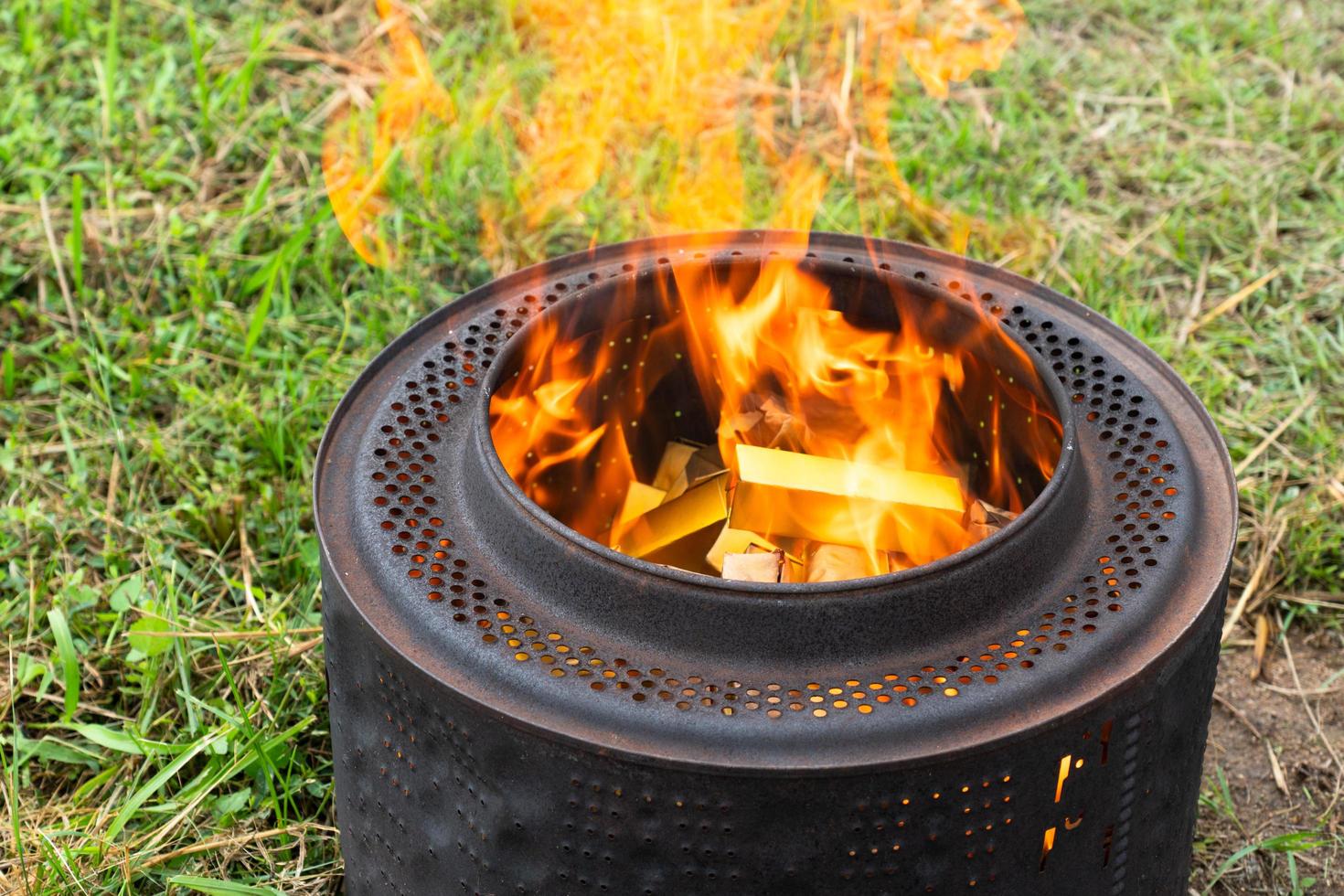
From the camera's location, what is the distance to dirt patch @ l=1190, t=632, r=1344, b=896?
2.72m

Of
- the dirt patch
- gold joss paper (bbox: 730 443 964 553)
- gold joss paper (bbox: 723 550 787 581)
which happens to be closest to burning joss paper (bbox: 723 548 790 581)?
gold joss paper (bbox: 723 550 787 581)

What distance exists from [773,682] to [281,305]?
248 centimetres

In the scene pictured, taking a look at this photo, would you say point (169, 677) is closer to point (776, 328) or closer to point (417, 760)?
point (417, 760)

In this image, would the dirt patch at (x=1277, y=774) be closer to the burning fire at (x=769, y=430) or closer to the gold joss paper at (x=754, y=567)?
the burning fire at (x=769, y=430)

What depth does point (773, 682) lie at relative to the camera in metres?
1.79

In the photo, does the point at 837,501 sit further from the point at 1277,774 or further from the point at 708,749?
the point at 1277,774

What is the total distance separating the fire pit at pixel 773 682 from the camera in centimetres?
172

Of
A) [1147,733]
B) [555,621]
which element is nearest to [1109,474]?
[1147,733]

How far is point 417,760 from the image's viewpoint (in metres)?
1.91

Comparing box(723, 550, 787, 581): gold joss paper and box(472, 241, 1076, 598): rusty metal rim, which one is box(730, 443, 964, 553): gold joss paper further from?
box(472, 241, 1076, 598): rusty metal rim

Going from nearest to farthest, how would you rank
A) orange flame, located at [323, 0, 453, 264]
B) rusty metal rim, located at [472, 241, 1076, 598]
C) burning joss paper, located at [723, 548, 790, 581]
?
rusty metal rim, located at [472, 241, 1076, 598]
burning joss paper, located at [723, 548, 790, 581]
orange flame, located at [323, 0, 453, 264]

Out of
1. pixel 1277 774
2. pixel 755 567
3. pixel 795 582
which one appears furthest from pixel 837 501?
pixel 1277 774

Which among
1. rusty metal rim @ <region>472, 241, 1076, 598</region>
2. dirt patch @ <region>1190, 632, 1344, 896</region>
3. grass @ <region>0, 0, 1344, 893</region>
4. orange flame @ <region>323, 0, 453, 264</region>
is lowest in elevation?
dirt patch @ <region>1190, 632, 1344, 896</region>

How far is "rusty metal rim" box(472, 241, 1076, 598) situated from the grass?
978mm
